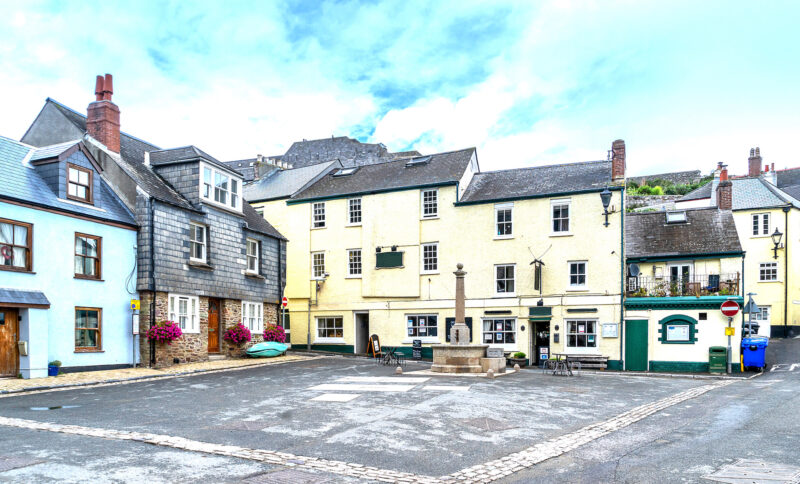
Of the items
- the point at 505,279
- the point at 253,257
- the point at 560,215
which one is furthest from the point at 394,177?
the point at 560,215

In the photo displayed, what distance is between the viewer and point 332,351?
33156 millimetres

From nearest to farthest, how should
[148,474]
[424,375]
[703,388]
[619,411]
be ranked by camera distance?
[148,474] < [619,411] < [703,388] < [424,375]

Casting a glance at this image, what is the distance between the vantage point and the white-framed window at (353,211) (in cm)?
3338

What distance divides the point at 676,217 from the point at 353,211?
56.7ft

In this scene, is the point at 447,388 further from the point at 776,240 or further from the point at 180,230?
the point at 776,240

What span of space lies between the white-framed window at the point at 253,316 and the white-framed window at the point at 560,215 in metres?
14.9

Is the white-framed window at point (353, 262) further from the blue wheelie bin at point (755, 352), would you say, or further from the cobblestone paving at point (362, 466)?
the cobblestone paving at point (362, 466)

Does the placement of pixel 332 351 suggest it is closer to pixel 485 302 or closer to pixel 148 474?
pixel 485 302

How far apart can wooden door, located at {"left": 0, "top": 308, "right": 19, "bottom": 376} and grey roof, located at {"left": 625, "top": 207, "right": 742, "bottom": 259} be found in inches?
1041

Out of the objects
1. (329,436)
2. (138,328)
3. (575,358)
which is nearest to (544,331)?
(575,358)

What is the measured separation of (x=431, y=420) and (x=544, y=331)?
18.8m

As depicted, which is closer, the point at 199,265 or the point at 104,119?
the point at 104,119

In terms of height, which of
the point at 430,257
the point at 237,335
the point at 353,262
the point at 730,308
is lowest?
the point at 237,335

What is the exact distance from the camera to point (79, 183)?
2112 centimetres
